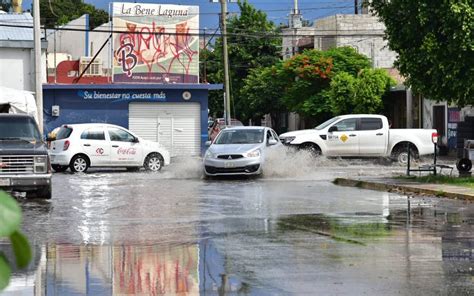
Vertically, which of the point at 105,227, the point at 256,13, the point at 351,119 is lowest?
the point at 105,227

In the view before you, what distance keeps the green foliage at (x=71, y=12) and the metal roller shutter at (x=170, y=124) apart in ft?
104

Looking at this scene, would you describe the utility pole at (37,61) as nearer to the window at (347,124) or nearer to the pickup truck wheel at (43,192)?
the window at (347,124)

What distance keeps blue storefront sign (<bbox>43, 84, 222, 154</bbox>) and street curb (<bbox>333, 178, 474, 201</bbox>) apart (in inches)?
709

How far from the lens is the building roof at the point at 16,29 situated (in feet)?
122

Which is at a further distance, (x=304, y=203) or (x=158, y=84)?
(x=158, y=84)

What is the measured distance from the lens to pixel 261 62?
6200 centimetres

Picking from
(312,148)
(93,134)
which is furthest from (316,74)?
(93,134)

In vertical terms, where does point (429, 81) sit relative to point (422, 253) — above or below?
above

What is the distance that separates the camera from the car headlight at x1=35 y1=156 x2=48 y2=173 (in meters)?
16.4

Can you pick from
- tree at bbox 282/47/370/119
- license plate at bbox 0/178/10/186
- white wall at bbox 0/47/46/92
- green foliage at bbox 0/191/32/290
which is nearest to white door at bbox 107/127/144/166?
license plate at bbox 0/178/10/186

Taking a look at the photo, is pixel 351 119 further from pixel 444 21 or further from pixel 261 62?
pixel 261 62

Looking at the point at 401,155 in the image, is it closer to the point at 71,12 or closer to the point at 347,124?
the point at 347,124

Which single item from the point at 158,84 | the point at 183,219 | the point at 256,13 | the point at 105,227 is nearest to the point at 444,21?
the point at 183,219

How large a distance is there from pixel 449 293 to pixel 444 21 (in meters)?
11.9
